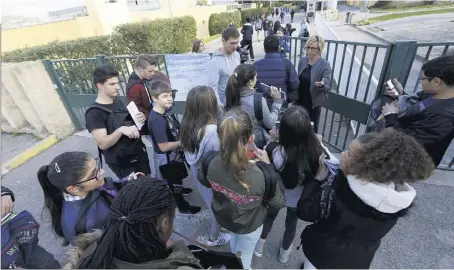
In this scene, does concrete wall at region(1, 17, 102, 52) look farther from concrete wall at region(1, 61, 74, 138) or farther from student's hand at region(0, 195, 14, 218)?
student's hand at region(0, 195, 14, 218)

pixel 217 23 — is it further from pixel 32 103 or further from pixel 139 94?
pixel 139 94

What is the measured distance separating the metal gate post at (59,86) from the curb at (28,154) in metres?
0.54

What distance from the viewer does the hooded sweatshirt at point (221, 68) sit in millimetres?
3259

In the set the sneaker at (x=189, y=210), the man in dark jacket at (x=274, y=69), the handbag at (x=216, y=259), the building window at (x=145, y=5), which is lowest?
the sneaker at (x=189, y=210)

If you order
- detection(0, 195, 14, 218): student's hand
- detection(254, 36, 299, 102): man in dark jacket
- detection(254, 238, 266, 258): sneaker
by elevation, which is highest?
detection(254, 36, 299, 102): man in dark jacket

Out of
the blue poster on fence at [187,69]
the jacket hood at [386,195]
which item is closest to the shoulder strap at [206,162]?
the jacket hood at [386,195]

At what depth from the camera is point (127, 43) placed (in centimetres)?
1121

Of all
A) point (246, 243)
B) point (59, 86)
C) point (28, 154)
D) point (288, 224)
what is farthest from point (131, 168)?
point (59, 86)

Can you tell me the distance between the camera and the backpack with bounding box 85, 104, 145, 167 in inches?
88.7

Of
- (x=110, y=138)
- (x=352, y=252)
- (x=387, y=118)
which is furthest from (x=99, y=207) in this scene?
(x=387, y=118)

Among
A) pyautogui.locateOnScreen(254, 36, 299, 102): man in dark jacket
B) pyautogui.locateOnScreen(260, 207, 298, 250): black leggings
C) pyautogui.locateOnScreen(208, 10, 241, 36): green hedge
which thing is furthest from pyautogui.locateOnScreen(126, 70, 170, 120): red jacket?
pyautogui.locateOnScreen(208, 10, 241, 36): green hedge

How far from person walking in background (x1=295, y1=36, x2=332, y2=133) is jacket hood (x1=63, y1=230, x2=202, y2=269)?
2.80 meters

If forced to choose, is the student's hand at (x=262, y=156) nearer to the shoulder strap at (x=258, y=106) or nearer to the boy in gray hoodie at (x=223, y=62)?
the shoulder strap at (x=258, y=106)

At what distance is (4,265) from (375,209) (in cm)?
228
